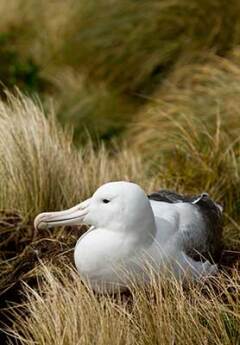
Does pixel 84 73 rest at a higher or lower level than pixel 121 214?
lower

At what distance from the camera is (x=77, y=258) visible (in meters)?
3.77

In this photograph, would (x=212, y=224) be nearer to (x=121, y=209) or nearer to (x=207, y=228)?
(x=207, y=228)

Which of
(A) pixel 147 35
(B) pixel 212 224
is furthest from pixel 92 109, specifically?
(B) pixel 212 224

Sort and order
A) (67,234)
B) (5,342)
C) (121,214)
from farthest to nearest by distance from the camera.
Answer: (67,234), (5,342), (121,214)

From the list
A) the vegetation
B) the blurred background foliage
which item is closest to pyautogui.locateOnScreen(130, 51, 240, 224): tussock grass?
the vegetation

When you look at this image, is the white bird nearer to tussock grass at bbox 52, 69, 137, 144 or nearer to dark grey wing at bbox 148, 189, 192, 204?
dark grey wing at bbox 148, 189, 192, 204

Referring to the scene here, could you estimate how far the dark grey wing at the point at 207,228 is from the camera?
388cm

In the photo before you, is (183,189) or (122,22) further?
(122,22)

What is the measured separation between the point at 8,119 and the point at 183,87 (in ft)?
5.49

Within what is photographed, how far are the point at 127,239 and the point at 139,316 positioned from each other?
0.29m

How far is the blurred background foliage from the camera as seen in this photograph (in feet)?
21.8

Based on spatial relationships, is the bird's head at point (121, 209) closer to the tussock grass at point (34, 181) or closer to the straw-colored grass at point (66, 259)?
the straw-colored grass at point (66, 259)

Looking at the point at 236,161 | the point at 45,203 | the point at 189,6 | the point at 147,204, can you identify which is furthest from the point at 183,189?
the point at 189,6

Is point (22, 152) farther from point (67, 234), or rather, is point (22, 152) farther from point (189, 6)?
point (189, 6)
